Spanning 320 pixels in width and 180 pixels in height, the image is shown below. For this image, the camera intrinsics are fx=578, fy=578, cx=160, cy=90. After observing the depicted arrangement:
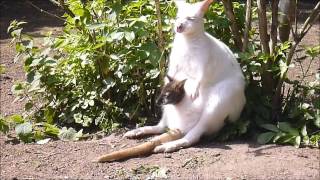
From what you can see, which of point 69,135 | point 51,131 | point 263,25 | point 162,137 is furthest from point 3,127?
point 263,25

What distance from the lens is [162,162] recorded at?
3.81 m

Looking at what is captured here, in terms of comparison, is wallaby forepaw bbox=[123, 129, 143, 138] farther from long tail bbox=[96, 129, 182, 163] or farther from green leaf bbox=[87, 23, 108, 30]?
green leaf bbox=[87, 23, 108, 30]

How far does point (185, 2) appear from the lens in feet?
14.2

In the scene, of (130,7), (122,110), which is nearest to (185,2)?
(130,7)

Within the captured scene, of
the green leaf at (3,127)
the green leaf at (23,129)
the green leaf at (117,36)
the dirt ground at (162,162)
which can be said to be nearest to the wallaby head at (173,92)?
the dirt ground at (162,162)

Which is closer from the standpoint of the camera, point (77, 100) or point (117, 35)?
point (117, 35)

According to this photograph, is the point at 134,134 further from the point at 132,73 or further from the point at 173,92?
the point at 132,73

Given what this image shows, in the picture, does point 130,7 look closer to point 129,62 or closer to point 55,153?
point 129,62

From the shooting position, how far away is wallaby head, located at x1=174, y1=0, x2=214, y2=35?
400 cm

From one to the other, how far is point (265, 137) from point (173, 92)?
735 millimetres

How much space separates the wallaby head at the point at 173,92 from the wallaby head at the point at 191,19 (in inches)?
15.5

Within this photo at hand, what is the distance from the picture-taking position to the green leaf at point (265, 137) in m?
4.06

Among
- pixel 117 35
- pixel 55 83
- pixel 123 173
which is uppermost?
pixel 117 35

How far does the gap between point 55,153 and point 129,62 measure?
0.95m
